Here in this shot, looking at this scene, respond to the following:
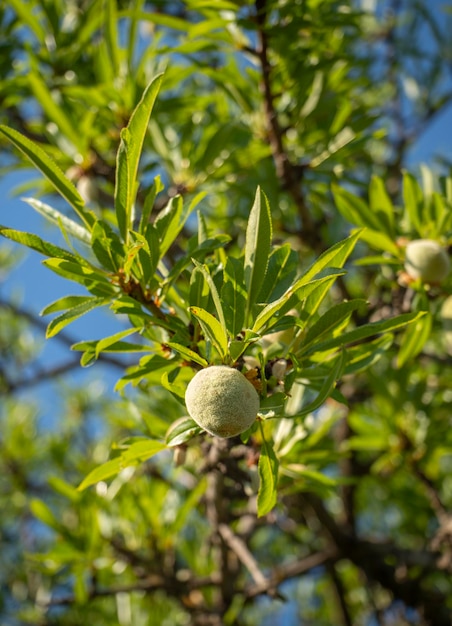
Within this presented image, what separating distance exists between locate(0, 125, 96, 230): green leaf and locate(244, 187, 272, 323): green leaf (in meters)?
0.19

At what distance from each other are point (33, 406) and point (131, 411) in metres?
1.73

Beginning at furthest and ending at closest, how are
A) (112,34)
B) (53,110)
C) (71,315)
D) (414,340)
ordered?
(112,34) → (53,110) → (414,340) → (71,315)

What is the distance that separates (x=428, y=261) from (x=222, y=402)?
469mm

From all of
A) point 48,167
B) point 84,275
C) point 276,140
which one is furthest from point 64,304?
point 276,140

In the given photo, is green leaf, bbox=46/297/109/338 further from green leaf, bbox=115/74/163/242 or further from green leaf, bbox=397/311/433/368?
green leaf, bbox=397/311/433/368

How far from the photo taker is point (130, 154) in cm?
63

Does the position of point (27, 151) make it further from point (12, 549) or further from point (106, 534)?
point (12, 549)

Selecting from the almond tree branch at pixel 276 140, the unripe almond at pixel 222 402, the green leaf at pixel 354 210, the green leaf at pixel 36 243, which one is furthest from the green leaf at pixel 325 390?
the almond tree branch at pixel 276 140

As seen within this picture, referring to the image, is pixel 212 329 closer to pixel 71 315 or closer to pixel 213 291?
pixel 213 291

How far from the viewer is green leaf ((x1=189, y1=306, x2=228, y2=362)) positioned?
555 mm

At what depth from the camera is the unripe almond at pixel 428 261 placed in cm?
87

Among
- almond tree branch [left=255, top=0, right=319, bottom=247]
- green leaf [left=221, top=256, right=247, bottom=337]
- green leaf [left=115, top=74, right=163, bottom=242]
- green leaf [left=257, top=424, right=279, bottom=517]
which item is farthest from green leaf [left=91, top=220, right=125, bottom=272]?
almond tree branch [left=255, top=0, right=319, bottom=247]

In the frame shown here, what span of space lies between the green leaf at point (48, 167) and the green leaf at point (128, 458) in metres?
0.26

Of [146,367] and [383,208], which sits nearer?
[146,367]
